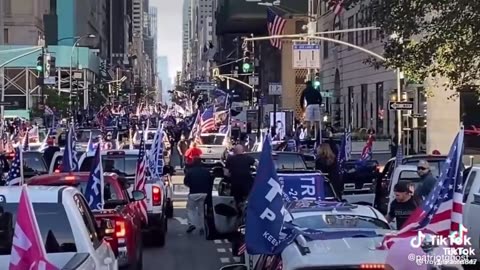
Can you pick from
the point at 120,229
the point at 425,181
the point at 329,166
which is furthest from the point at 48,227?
the point at 329,166

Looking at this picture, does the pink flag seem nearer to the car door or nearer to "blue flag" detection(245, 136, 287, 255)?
the car door

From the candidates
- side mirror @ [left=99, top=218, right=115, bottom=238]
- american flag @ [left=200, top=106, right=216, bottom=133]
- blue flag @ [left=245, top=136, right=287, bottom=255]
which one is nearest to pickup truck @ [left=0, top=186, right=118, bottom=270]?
blue flag @ [left=245, top=136, right=287, bottom=255]

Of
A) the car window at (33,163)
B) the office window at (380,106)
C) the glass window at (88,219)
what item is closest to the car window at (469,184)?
the glass window at (88,219)

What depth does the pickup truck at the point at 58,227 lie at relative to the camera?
823cm

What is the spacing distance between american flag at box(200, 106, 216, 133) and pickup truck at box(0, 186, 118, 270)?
37.3 meters

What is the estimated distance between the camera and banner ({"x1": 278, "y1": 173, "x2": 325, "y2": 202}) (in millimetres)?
15398

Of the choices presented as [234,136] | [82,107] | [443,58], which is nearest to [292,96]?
[82,107]

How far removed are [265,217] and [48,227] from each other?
1.97 metres

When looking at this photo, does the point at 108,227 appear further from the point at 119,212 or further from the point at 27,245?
A: the point at 27,245

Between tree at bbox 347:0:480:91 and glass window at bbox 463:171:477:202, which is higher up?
tree at bbox 347:0:480:91

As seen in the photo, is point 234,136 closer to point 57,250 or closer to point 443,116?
point 443,116

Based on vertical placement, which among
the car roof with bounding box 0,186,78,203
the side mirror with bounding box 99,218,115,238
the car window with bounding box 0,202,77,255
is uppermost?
the car roof with bounding box 0,186,78,203

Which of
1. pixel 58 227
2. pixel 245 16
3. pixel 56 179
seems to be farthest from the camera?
pixel 245 16

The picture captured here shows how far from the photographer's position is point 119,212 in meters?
12.9
